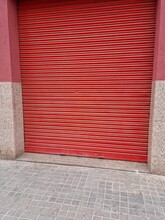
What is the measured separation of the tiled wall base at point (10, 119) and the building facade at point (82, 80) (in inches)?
0.9

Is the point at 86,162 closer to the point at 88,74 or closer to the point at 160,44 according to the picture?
the point at 88,74

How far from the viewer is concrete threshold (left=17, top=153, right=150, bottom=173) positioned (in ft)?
11.2

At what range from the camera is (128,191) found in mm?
2721

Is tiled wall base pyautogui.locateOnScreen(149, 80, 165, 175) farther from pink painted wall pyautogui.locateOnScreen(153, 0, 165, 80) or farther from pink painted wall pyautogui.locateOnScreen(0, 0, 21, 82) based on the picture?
pink painted wall pyautogui.locateOnScreen(0, 0, 21, 82)

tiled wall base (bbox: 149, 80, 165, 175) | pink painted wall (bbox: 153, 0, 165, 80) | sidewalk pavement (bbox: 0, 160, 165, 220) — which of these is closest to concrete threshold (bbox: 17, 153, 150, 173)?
sidewalk pavement (bbox: 0, 160, 165, 220)

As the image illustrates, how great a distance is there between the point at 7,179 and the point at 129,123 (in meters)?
2.55

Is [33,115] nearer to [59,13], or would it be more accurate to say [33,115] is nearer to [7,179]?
[7,179]

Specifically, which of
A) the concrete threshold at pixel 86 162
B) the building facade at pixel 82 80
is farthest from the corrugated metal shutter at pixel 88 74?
the concrete threshold at pixel 86 162

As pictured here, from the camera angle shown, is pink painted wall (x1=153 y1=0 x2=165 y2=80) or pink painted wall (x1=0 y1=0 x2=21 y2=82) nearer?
pink painted wall (x1=153 y1=0 x2=165 y2=80)

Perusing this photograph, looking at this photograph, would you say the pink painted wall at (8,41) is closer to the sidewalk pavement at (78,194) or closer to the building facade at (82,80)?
the building facade at (82,80)

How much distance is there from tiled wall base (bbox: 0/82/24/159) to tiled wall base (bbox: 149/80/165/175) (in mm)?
2829

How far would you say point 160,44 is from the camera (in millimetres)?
2912

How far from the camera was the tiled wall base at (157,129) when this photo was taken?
3.05 m

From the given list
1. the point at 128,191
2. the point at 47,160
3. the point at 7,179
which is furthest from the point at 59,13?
the point at 128,191
